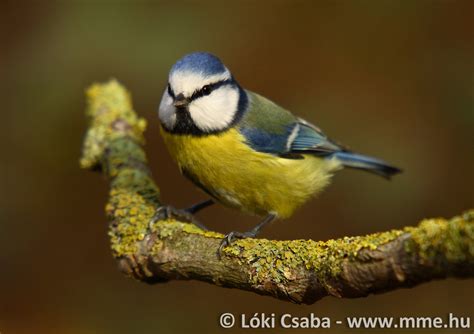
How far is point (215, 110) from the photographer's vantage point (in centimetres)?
202

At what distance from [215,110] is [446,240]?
3.80 ft

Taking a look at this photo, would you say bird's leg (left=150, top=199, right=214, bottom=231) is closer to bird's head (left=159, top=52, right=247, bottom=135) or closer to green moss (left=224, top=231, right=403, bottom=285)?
bird's head (left=159, top=52, right=247, bottom=135)

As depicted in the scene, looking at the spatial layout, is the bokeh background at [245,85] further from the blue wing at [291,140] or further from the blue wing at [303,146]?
the blue wing at [291,140]

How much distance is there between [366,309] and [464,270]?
1.84 metres

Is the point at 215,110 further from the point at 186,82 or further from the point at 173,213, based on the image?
the point at 173,213

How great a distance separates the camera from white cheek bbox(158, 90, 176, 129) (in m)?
2.00

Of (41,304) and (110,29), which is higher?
(110,29)

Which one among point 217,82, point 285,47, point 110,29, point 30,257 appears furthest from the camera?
point 285,47

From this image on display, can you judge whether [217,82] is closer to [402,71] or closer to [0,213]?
[0,213]

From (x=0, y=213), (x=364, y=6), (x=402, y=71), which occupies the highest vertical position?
(x=364, y=6)

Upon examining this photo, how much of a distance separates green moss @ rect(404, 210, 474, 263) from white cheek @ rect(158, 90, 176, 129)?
3.70ft

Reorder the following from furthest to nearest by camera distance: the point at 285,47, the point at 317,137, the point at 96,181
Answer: the point at 285,47, the point at 96,181, the point at 317,137

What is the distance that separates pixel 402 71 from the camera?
3816 mm

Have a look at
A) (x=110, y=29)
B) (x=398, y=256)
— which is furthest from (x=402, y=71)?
(x=398, y=256)
